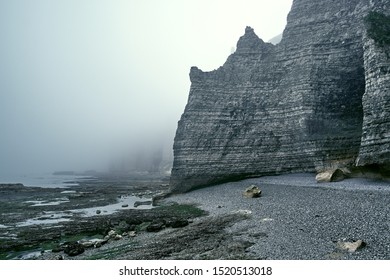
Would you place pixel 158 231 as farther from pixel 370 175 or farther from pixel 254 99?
pixel 254 99

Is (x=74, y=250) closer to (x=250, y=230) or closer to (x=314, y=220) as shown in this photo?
(x=250, y=230)

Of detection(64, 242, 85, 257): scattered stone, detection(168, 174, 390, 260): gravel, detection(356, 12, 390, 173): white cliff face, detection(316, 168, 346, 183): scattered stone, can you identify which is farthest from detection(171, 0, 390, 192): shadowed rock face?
detection(64, 242, 85, 257): scattered stone

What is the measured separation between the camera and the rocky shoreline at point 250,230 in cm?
1316

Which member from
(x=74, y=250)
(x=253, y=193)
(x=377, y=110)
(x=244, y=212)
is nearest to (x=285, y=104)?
(x=377, y=110)

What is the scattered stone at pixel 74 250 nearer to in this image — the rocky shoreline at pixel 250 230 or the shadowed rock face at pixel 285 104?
the rocky shoreline at pixel 250 230

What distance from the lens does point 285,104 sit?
41938 millimetres

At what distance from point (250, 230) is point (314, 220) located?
3467mm

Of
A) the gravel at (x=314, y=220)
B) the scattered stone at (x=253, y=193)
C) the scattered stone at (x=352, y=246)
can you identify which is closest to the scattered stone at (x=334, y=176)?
the gravel at (x=314, y=220)

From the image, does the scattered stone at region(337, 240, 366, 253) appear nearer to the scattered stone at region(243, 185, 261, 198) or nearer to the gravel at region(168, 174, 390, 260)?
the gravel at region(168, 174, 390, 260)

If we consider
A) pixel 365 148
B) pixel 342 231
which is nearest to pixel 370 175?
pixel 365 148

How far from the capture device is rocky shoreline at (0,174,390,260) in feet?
43.2

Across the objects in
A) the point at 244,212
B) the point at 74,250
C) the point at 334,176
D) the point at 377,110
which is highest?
the point at 377,110

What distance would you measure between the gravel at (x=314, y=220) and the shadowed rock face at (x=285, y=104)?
380 inches
